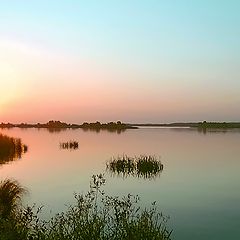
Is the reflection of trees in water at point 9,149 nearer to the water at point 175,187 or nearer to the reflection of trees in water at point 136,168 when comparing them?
the water at point 175,187

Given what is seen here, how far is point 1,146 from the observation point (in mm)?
40906

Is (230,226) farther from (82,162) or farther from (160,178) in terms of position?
(82,162)

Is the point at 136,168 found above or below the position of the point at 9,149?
below

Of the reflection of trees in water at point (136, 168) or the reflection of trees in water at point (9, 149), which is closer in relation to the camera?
the reflection of trees in water at point (136, 168)

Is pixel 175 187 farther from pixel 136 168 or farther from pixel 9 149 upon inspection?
Result: pixel 9 149

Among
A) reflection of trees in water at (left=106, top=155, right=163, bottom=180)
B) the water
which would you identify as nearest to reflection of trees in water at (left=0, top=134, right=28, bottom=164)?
the water

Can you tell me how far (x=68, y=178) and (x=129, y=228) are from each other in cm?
1769

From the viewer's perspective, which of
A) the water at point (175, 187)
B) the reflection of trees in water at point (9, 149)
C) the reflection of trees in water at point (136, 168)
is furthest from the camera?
the reflection of trees in water at point (9, 149)

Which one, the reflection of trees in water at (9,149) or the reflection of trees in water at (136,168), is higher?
the reflection of trees in water at (9,149)

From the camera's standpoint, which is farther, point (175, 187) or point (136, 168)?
point (136, 168)

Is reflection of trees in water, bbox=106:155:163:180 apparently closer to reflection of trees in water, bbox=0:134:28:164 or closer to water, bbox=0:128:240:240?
water, bbox=0:128:240:240

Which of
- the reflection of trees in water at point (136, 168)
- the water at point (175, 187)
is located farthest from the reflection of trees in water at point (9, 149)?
the reflection of trees in water at point (136, 168)

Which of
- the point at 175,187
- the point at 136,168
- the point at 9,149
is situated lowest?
the point at 175,187

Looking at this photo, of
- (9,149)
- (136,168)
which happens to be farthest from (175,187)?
(9,149)
